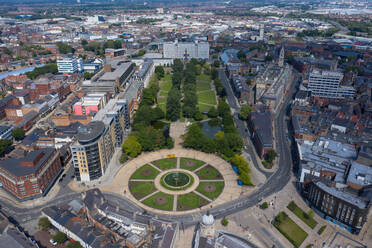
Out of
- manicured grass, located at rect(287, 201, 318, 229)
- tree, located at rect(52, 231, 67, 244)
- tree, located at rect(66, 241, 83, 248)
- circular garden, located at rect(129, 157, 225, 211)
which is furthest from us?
circular garden, located at rect(129, 157, 225, 211)

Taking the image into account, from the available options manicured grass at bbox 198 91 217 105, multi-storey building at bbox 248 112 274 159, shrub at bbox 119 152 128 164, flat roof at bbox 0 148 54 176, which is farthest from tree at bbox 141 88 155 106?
flat roof at bbox 0 148 54 176

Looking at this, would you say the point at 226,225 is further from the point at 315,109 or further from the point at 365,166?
the point at 315,109

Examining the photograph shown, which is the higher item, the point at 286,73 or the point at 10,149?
the point at 286,73

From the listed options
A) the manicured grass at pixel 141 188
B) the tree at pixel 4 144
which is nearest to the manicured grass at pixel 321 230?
the manicured grass at pixel 141 188

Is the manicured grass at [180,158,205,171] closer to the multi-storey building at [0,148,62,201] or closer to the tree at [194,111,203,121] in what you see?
the tree at [194,111,203,121]

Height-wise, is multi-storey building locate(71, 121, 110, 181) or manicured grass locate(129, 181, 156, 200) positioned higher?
multi-storey building locate(71, 121, 110, 181)

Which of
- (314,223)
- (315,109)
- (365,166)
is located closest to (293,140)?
(315,109)

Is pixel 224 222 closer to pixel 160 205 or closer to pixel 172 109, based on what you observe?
pixel 160 205

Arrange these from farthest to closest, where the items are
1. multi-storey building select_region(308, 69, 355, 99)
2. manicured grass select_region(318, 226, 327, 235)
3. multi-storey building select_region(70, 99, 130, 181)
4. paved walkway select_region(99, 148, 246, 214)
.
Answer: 1. multi-storey building select_region(308, 69, 355, 99)
2. multi-storey building select_region(70, 99, 130, 181)
3. paved walkway select_region(99, 148, 246, 214)
4. manicured grass select_region(318, 226, 327, 235)
